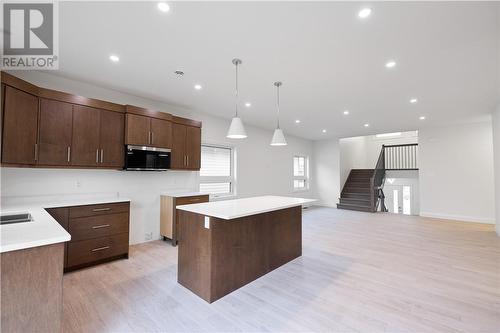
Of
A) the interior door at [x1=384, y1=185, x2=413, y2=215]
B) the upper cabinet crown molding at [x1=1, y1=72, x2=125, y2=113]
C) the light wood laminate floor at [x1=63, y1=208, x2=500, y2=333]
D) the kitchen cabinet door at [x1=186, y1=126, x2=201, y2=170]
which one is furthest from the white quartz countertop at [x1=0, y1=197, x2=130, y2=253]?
the interior door at [x1=384, y1=185, x2=413, y2=215]

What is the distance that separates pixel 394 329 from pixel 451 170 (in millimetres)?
6659

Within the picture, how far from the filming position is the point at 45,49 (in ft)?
8.54

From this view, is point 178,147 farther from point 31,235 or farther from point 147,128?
point 31,235

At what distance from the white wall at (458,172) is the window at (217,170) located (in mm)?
6080

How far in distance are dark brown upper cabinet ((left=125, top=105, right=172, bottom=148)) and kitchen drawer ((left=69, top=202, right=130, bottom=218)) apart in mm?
1025

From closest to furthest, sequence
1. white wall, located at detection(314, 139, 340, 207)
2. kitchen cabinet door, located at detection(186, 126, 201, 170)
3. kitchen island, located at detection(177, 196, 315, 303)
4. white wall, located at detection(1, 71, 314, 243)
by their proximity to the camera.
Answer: kitchen island, located at detection(177, 196, 315, 303) < white wall, located at detection(1, 71, 314, 243) < kitchen cabinet door, located at detection(186, 126, 201, 170) < white wall, located at detection(314, 139, 340, 207)

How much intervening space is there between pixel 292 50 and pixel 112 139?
303 centimetres

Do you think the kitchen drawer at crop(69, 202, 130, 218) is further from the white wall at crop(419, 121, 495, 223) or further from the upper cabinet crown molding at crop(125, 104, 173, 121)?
the white wall at crop(419, 121, 495, 223)

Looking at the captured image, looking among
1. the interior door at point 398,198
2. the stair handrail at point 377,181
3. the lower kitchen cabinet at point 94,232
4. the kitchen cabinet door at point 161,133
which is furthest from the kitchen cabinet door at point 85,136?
the interior door at point 398,198

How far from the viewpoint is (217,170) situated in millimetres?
5730

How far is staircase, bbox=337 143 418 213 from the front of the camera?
8.03m

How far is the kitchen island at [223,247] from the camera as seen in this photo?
2375 mm

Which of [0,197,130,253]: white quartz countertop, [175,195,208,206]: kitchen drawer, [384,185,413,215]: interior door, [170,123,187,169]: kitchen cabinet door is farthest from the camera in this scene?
[384,185,413,215]: interior door

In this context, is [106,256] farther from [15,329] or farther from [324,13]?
[324,13]
